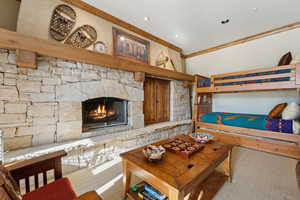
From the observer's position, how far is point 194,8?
218cm

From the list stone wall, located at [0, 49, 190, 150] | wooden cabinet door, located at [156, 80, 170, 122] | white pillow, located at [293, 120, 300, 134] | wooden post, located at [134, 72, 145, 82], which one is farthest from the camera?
wooden cabinet door, located at [156, 80, 170, 122]

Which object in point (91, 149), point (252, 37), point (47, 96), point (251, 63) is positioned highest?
point (252, 37)

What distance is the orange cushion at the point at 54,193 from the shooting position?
0.82 m

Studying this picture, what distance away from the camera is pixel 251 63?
3.15 metres

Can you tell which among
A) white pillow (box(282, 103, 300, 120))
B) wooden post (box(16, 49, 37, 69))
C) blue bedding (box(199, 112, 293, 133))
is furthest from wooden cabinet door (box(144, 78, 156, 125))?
white pillow (box(282, 103, 300, 120))

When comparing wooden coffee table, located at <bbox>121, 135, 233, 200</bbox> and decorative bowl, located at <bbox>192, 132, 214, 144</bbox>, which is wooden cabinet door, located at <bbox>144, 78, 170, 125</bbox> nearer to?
decorative bowl, located at <bbox>192, 132, 214, 144</bbox>

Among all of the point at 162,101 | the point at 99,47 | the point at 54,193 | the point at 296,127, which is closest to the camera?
the point at 54,193

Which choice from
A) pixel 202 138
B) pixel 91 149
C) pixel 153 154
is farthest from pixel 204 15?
pixel 91 149

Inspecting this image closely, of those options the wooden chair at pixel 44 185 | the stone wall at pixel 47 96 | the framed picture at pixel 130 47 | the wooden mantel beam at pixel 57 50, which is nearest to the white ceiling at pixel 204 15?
the framed picture at pixel 130 47

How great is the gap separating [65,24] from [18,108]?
1464 mm

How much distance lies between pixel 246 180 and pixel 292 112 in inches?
61.2

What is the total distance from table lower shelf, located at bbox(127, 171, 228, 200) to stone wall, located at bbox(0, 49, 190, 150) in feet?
4.59

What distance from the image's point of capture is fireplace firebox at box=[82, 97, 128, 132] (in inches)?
87.4

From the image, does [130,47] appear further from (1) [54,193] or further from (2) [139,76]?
(1) [54,193]
